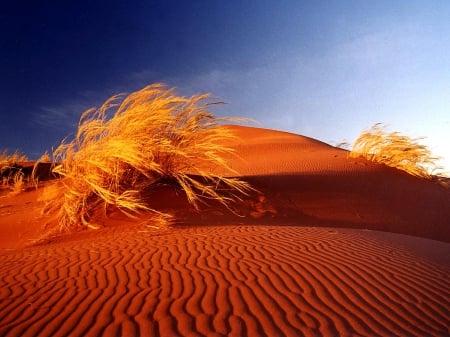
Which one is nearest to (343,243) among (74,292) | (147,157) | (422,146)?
(74,292)

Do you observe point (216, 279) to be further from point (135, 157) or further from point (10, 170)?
point (10, 170)

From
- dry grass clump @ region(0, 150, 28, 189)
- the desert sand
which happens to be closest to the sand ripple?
the desert sand

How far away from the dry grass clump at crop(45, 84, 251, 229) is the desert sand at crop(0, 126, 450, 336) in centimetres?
41

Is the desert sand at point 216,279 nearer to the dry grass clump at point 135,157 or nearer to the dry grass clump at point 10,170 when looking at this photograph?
the dry grass clump at point 135,157

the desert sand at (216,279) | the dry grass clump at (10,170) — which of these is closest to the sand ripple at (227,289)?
the desert sand at (216,279)

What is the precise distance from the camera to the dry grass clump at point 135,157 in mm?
9344

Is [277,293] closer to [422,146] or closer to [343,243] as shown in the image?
[343,243]

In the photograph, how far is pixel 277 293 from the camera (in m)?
4.47

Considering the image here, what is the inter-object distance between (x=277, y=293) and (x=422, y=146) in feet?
42.9

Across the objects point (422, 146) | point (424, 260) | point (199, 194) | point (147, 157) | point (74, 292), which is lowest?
point (74, 292)

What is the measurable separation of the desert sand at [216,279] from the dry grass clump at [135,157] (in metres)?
0.41

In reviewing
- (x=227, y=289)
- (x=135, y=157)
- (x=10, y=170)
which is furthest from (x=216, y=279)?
(x=10, y=170)

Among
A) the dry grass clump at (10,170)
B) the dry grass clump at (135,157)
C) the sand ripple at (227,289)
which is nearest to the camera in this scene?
the sand ripple at (227,289)

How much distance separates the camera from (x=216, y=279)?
4.90 metres
